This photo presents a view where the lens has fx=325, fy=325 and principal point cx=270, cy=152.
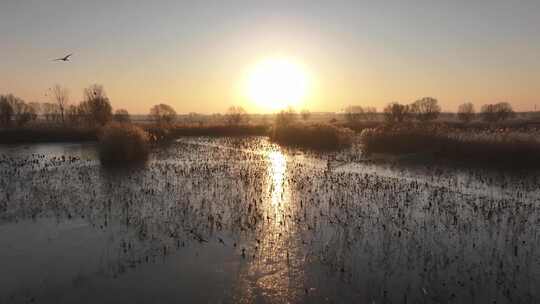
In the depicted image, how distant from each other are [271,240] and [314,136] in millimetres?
35013

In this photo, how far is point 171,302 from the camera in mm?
7469

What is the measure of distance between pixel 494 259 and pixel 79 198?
1730 centimetres

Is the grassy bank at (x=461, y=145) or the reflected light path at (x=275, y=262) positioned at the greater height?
the grassy bank at (x=461, y=145)

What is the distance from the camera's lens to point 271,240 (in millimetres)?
10938

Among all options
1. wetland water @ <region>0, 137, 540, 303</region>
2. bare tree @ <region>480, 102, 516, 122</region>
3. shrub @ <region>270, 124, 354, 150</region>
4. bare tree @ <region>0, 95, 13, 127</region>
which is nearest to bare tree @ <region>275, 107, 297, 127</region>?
shrub @ <region>270, 124, 354, 150</region>

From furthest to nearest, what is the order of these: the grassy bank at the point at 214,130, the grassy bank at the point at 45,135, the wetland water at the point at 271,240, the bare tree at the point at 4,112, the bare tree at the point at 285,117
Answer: the bare tree at the point at 4,112
the grassy bank at the point at 214,130
the bare tree at the point at 285,117
the grassy bank at the point at 45,135
the wetland water at the point at 271,240

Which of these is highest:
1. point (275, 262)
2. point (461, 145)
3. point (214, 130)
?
point (214, 130)

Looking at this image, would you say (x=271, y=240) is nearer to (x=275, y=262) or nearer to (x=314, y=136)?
(x=275, y=262)

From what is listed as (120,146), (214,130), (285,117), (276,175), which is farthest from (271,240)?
(214,130)

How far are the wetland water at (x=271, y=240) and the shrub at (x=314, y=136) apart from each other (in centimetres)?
2244

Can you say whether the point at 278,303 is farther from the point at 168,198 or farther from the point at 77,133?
the point at 77,133

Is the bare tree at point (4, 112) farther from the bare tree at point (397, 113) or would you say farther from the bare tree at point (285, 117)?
the bare tree at point (397, 113)

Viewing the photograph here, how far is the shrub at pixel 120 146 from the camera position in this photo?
2909 cm

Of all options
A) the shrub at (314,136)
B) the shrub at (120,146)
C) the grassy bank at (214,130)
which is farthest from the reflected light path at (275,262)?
Answer: the grassy bank at (214,130)
